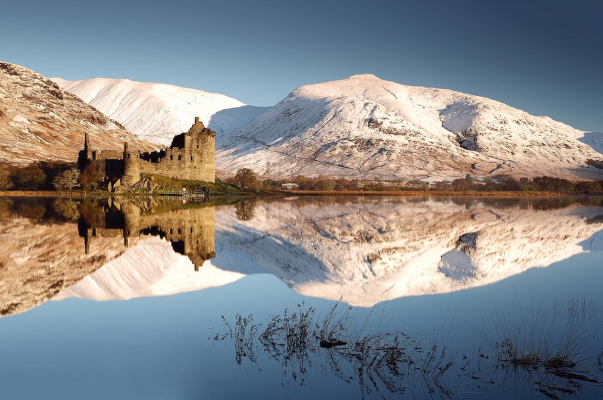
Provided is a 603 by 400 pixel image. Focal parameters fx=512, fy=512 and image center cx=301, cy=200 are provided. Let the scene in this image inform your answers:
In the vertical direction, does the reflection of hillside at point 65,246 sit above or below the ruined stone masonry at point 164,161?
below

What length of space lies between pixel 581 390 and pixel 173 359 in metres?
6.86

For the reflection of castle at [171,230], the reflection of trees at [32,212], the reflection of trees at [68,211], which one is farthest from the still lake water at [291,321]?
the reflection of trees at [32,212]

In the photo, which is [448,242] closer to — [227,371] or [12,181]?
[227,371]

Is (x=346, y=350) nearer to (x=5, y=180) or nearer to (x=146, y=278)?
(x=146, y=278)

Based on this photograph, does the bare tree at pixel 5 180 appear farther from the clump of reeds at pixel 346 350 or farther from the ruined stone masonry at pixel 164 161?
the clump of reeds at pixel 346 350

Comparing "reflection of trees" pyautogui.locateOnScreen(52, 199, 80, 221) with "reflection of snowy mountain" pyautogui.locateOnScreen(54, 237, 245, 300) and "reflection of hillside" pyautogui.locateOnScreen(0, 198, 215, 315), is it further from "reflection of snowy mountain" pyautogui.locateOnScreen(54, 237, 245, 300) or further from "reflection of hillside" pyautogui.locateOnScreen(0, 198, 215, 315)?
"reflection of snowy mountain" pyautogui.locateOnScreen(54, 237, 245, 300)

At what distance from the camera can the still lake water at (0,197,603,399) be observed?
27.6 ft

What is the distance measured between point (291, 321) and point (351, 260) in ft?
28.6

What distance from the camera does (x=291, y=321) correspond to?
38.2ft

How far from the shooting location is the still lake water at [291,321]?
27.6 feet

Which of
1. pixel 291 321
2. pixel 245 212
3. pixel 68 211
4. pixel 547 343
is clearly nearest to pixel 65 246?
pixel 291 321

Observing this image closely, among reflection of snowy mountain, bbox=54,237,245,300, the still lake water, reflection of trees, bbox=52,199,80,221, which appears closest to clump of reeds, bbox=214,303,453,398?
the still lake water

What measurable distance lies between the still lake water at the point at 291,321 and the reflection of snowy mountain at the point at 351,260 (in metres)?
0.11

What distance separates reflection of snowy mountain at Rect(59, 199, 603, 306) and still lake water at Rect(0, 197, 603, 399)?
Answer: 0.36 ft
